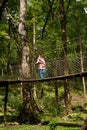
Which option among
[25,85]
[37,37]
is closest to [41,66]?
[25,85]

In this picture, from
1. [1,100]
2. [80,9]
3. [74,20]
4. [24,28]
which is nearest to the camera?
[24,28]

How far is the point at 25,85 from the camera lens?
2012 centimetres

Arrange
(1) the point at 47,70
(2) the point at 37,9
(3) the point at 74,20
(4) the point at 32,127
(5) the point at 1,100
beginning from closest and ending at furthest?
(4) the point at 32,127 < (1) the point at 47,70 < (5) the point at 1,100 < (2) the point at 37,9 < (3) the point at 74,20

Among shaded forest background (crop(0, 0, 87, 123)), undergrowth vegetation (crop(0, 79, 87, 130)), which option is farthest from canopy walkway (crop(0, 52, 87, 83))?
undergrowth vegetation (crop(0, 79, 87, 130))

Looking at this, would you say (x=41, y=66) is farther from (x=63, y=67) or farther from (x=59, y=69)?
(x=63, y=67)

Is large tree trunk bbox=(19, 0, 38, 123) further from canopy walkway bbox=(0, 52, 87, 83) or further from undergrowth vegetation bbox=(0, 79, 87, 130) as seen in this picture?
canopy walkway bbox=(0, 52, 87, 83)

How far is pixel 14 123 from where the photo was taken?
18.8m

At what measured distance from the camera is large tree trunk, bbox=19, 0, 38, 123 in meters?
19.4

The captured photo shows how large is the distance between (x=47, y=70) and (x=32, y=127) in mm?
3107

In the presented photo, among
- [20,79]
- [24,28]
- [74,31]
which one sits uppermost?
Result: [74,31]

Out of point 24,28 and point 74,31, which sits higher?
point 74,31

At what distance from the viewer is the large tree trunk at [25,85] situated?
1939 cm

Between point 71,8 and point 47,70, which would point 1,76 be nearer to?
point 47,70

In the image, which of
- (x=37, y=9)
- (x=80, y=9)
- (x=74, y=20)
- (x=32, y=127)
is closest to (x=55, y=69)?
(x=32, y=127)
